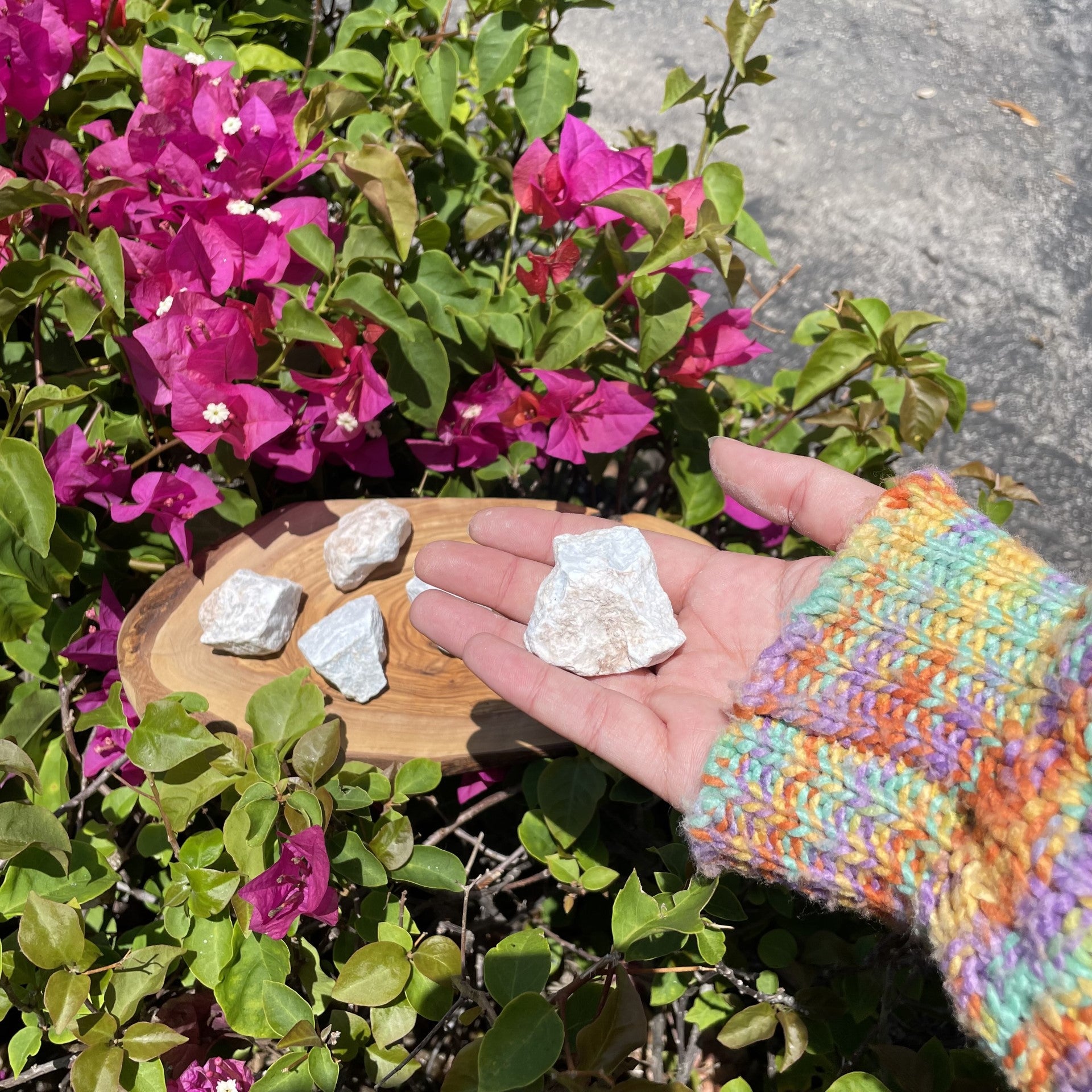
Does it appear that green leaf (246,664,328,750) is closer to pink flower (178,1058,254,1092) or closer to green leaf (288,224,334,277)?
pink flower (178,1058,254,1092)

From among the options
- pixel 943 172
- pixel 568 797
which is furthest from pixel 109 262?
pixel 943 172

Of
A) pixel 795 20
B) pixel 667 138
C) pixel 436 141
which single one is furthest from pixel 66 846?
pixel 795 20

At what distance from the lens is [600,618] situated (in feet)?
4.10

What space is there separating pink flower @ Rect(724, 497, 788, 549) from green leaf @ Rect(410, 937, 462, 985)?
73 cm

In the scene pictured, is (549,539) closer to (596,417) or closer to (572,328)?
(596,417)

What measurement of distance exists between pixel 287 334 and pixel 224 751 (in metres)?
0.52

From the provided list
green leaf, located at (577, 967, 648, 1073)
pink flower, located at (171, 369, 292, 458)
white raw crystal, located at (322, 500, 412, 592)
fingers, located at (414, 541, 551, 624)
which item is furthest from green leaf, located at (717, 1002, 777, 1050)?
pink flower, located at (171, 369, 292, 458)

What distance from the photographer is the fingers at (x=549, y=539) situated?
4.47ft

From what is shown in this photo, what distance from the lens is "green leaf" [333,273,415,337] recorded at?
122 cm

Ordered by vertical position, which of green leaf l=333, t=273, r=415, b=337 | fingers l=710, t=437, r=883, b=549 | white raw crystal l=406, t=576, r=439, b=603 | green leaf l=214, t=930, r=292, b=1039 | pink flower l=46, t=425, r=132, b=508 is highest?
green leaf l=333, t=273, r=415, b=337

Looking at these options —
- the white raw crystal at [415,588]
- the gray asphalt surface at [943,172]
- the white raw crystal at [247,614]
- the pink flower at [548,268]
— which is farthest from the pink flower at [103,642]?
the gray asphalt surface at [943,172]

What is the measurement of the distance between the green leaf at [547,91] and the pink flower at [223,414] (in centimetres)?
59

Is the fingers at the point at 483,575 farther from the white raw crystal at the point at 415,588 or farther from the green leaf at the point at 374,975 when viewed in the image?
the green leaf at the point at 374,975

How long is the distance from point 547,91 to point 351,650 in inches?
35.0
